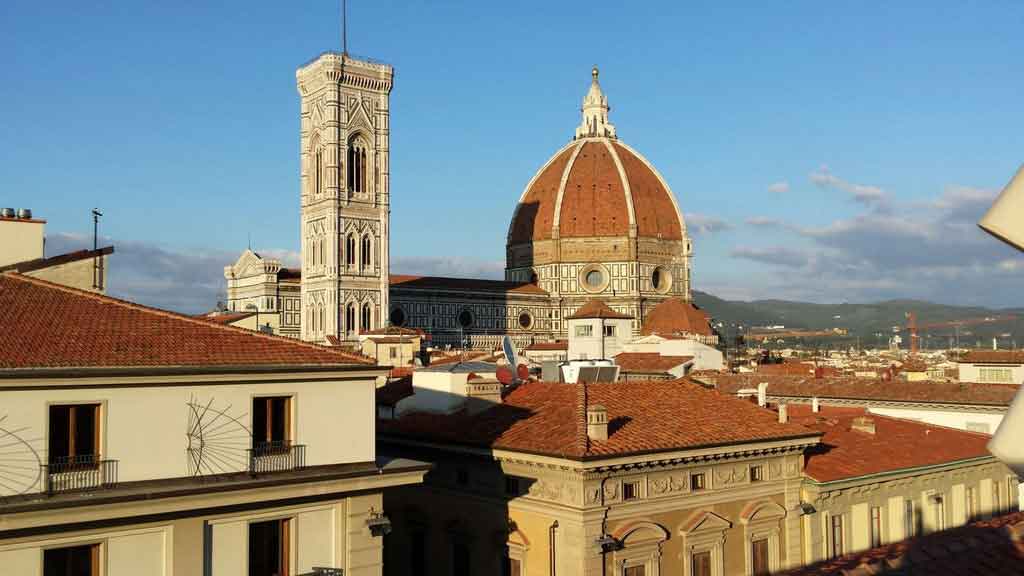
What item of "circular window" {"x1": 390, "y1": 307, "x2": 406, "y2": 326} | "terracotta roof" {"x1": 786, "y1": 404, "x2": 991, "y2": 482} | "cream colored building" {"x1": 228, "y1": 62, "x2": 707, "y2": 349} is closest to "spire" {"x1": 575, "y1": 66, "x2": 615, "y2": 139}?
"cream colored building" {"x1": 228, "y1": 62, "x2": 707, "y2": 349}

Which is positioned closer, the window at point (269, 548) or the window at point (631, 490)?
the window at point (269, 548)

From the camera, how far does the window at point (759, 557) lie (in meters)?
24.3

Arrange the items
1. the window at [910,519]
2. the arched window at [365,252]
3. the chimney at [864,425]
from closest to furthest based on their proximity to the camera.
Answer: the window at [910,519]
the chimney at [864,425]
the arched window at [365,252]

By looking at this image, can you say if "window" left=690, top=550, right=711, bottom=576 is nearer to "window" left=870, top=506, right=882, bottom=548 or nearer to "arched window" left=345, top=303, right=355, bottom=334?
"window" left=870, top=506, right=882, bottom=548

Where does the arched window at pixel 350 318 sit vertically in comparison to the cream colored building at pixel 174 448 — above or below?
above

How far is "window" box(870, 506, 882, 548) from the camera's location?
27.8 metres

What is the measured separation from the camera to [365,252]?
11606 cm

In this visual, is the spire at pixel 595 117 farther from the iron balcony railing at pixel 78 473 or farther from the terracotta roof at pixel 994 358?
the iron balcony railing at pixel 78 473

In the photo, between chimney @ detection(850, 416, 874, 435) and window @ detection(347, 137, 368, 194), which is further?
window @ detection(347, 137, 368, 194)

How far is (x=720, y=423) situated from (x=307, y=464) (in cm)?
1137

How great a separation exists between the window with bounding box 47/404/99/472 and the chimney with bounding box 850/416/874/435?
2358cm

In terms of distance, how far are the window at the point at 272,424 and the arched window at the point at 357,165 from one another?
9930cm

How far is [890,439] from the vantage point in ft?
104

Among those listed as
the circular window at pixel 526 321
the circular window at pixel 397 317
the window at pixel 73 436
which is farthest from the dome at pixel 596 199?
A: the window at pixel 73 436
